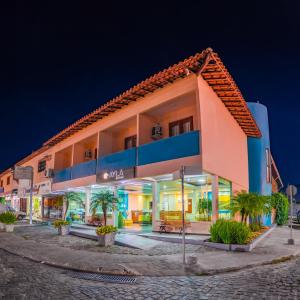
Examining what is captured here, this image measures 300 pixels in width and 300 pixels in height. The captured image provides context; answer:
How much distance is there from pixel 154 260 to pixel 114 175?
28.8 feet

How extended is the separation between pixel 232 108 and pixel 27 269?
1369 centimetres

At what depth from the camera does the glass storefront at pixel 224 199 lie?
15572mm

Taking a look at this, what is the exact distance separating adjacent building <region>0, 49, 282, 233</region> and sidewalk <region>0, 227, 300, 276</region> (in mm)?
2668

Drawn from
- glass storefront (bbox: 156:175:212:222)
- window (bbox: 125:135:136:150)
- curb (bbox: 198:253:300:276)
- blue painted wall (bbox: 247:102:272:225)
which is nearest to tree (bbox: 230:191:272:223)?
glass storefront (bbox: 156:175:212:222)

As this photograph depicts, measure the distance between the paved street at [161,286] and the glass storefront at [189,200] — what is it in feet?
23.3

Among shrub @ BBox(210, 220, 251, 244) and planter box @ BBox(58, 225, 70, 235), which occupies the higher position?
shrub @ BBox(210, 220, 251, 244)

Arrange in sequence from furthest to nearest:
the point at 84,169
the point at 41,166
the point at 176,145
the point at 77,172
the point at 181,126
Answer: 1. the point at 41,166
2. the point at 77,172
3. the point at 84,169
4. the point at 181,126
5. the point at 176,145

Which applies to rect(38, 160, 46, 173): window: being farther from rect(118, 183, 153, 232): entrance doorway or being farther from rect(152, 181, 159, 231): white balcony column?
rect(152, 181, 159, 231): white balcony column

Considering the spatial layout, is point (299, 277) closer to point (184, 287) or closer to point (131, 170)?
point (184, 287)

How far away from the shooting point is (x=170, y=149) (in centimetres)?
1499

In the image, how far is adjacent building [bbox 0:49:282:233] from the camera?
560 inches

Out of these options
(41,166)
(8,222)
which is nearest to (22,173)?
(41,166)

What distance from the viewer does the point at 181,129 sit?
17.3 meters

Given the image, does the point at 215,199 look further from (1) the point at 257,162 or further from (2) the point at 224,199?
(1) the point at 257,162
